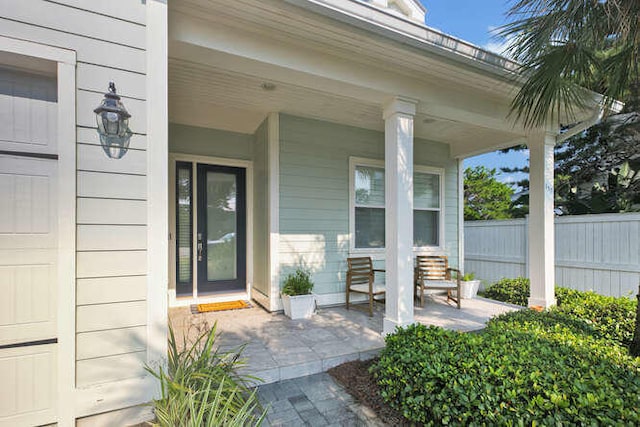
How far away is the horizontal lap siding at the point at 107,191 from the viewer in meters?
1.69

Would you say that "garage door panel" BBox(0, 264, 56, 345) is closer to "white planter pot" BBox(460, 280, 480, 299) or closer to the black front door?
the black front door

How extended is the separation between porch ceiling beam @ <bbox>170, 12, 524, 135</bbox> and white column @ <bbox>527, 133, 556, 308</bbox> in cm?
A: 128

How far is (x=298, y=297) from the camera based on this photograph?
3.75 metres

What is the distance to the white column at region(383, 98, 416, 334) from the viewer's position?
117 inches

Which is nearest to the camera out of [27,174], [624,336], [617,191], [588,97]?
[27,174]

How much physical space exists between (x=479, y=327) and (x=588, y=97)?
3.05 metres

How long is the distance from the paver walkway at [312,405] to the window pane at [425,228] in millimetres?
3447

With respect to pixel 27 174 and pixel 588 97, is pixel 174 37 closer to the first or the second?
pixel 27 174

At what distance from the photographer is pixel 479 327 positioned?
358cm

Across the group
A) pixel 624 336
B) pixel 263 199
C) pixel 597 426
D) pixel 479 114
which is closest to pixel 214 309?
pixel 263 199

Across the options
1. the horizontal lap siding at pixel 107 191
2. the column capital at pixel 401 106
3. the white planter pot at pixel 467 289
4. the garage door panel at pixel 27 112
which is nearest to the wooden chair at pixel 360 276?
the white planter pot at pixel 467 289

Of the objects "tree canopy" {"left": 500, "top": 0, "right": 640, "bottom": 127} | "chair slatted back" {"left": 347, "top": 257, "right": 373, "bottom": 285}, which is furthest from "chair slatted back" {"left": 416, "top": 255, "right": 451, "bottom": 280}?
"tree canopy" {"left": 500, "top": 0, "right": 640, "bottom": 127}

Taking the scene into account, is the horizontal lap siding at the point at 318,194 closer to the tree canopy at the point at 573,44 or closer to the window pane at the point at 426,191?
the window pane at the point at 426,191

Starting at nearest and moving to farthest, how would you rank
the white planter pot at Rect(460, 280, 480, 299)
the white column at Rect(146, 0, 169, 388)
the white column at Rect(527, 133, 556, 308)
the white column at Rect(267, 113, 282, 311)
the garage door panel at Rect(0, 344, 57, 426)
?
the garage door panel at Rect(0, 344, 57, 426) < the white column at Rect(146, 0, 169, 388) < the white column at Rect(267, 113, 282, 311) < the white column at Rect(527, 133, 556, 308) < the white planter pot at Rect(460, 280, 480, 299)
